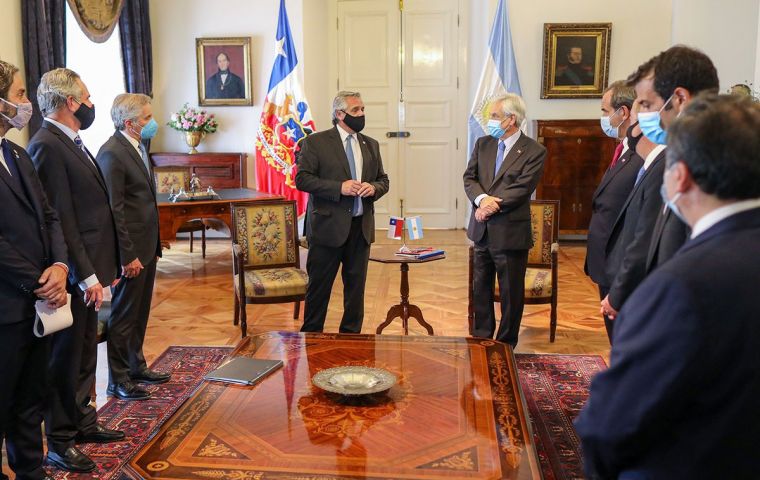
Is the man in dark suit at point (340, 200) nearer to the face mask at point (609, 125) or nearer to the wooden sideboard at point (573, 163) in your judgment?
the face mask at point (609, 125)

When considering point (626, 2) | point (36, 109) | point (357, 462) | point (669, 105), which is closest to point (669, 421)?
point (357, 462)

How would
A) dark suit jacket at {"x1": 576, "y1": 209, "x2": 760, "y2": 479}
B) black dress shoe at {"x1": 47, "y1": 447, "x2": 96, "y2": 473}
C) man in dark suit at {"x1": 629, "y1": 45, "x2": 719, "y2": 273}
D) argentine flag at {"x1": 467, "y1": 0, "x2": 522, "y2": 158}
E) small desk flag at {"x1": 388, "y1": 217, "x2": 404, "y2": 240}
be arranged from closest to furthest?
1. dark suit jacket at {"x1": 576, "y1": 209, "x2": 760, "y2": 479}
2. man in dark suit at {"x1": 629, "y1": 45, "x2": 719, "y2": 273}
3. black dress shoe at {"x1": 47, "y1": 447, "x2": 96, "y2": 473}
4. small desk flag at {"x1": 388, "y1": 217, "x2": 404, "y2": 240}
5. argentine flag at {"x1": 467, "y1": 0, "x2": 522, "y2": 158}

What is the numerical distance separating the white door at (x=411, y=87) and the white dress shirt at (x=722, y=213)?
7.69m

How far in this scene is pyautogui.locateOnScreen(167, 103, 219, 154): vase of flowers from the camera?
26.0ft

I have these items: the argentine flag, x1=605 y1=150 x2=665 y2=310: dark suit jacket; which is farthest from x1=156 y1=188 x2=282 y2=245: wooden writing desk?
x1=605 y1=150 x2=665 y2=310: dark suit jacket

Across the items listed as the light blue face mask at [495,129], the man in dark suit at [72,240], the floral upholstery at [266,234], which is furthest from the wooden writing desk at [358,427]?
the floral upholstery at [266,234]

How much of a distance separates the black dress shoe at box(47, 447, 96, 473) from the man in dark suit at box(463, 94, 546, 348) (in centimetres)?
232

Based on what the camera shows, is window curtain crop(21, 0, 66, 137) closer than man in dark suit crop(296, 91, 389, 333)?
No

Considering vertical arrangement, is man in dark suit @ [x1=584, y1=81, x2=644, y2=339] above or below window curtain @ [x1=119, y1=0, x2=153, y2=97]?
below

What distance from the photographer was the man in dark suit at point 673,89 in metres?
2.06

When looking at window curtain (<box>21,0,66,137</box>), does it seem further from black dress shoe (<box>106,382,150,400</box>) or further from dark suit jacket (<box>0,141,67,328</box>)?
dark suit jacket (<box>0,141,67,328</box>)

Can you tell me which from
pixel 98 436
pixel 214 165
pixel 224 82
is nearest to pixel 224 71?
pixel 224 82

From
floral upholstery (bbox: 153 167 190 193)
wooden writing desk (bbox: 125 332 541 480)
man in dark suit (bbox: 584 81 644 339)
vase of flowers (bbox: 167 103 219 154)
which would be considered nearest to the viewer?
wooden writing desk (bbox: 125 332 541 480)

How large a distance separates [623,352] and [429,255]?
10.3 ft
